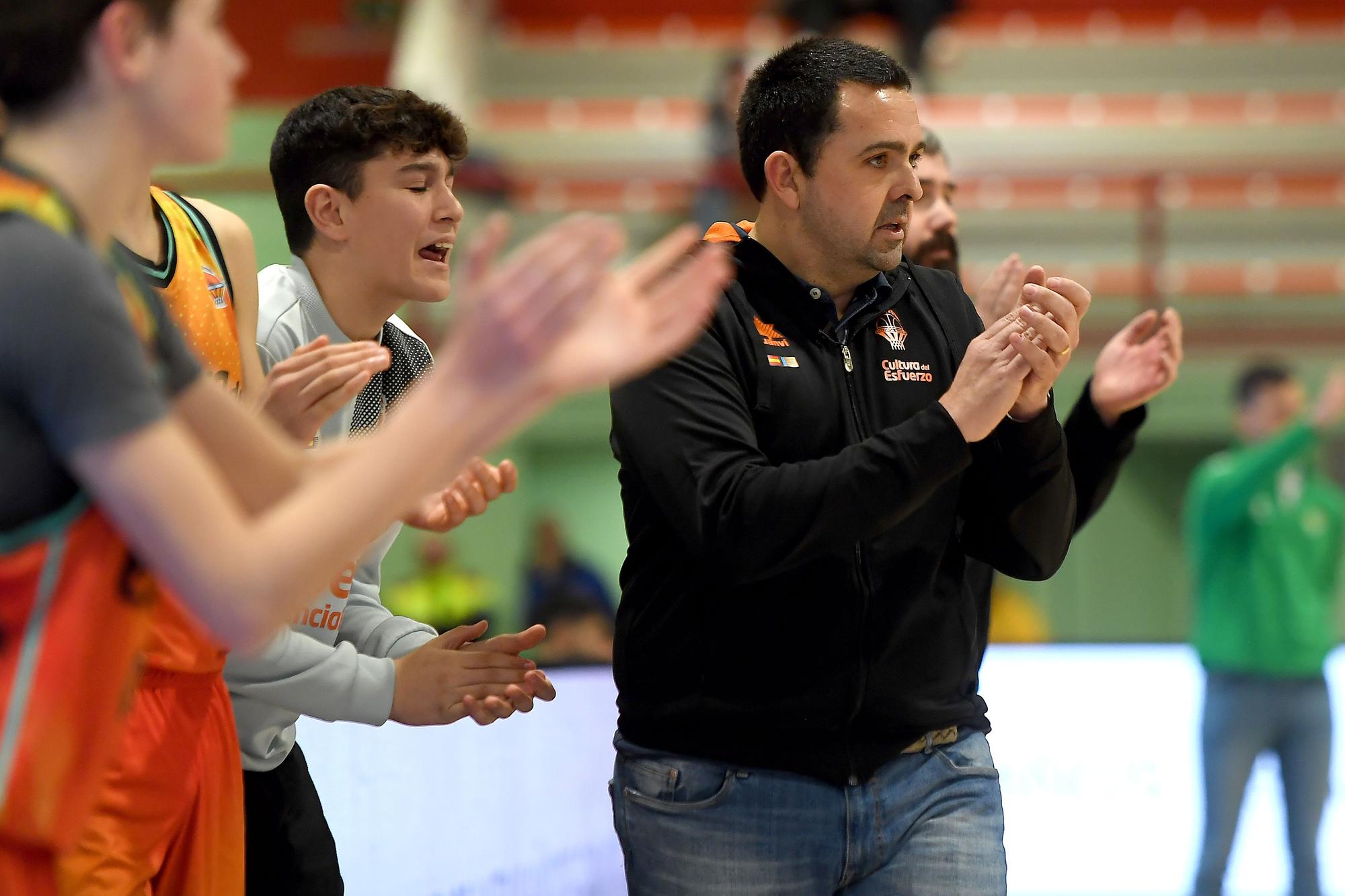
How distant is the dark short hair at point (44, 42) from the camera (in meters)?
1.43

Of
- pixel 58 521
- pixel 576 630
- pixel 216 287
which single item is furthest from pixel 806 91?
pixel 576 630

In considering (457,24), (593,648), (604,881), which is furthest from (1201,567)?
(457,24)

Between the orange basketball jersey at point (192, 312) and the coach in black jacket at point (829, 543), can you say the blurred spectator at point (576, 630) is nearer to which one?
the coach in black jacket at point (829, 543)

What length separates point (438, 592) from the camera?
8.49 m

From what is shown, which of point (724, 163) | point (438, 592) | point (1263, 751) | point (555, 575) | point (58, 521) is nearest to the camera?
point (58, 521)

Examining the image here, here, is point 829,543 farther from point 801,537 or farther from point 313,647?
point 313,647

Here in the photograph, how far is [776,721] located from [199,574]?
3.90 feet

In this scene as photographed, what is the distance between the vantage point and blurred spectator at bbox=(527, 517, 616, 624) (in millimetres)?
8469

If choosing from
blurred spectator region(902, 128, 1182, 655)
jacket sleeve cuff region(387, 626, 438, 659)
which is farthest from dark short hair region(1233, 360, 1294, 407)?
jacket sleeve cuff region(387, 626, 438, 659)

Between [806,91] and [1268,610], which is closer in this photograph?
[806,91]

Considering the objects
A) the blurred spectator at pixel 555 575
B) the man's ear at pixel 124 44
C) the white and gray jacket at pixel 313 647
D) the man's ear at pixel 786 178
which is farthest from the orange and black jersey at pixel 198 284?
the blurred spectator at pixel 555 575

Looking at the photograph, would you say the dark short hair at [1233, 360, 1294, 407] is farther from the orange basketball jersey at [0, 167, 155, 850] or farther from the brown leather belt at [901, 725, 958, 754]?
the orange basketball jersey at [0, 167, 155, 850]

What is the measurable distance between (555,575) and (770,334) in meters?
6.59

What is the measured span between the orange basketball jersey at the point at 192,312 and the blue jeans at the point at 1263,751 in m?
4.01
